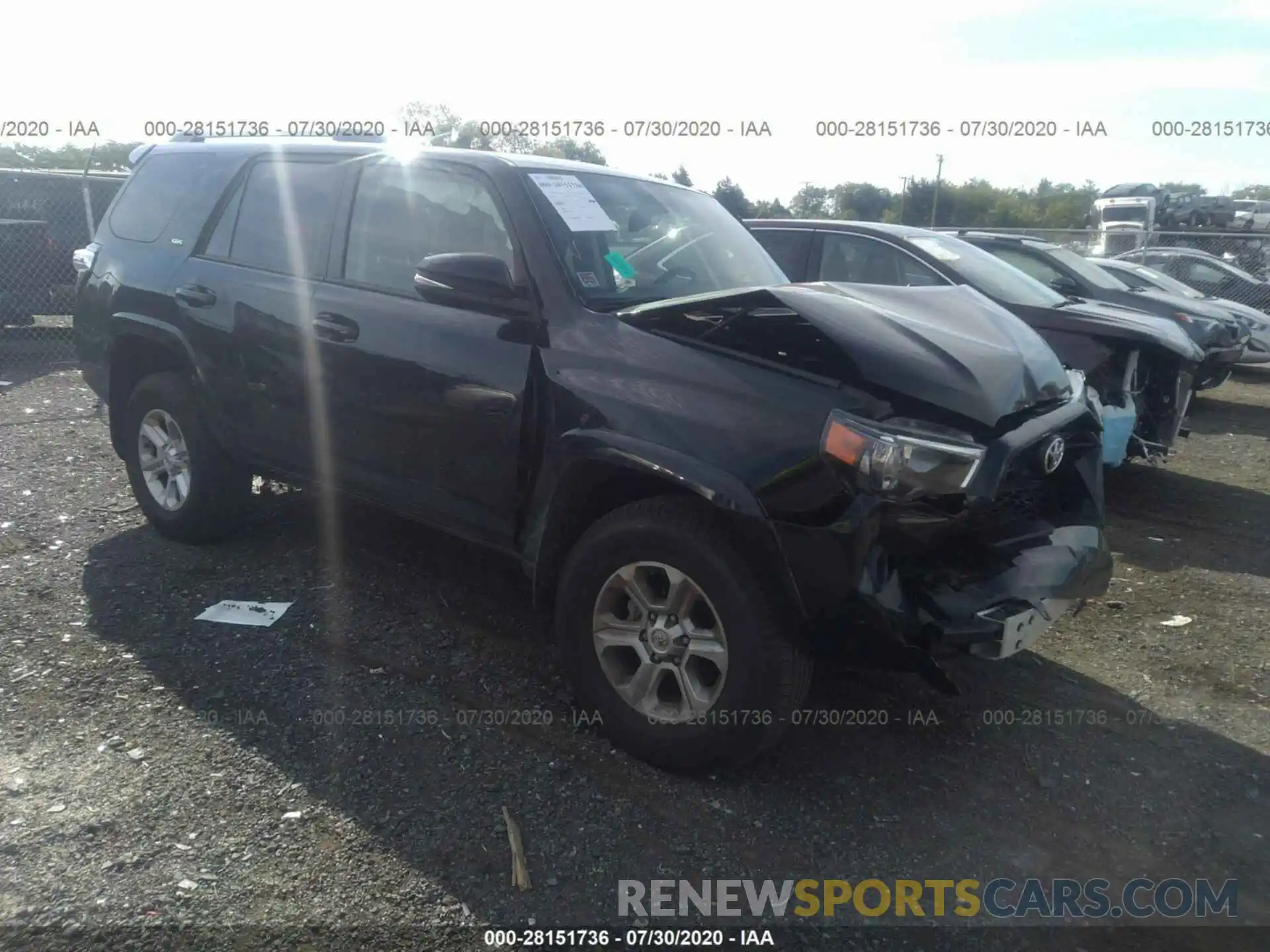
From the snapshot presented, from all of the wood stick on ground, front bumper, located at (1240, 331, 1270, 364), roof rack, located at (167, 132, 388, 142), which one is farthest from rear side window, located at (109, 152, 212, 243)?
front bumper, located at (1240, 331, 1270, 364)

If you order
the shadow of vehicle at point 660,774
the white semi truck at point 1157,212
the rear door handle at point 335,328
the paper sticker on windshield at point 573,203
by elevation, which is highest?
the white semi truck at point 1157,212

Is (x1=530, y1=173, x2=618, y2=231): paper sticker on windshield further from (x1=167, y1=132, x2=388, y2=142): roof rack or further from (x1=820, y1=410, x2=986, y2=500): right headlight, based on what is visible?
(x1=820, y1=410, x2=986, y2=500): right headlight

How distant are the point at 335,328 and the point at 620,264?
125cm

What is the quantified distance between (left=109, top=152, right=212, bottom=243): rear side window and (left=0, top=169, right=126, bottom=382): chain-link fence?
6475 millimetres

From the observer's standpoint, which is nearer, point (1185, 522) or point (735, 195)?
point (1185, 522)

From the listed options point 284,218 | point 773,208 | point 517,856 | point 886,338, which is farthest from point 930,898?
point 773,208

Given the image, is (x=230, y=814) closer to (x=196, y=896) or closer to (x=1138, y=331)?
(x=196, y=896)

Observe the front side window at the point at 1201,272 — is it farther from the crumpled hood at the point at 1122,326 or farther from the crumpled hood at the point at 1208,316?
the crumpled hood at the point at 1122,326

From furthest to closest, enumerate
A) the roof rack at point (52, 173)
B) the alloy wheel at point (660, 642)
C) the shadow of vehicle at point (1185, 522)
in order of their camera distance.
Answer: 1. the roof rack at point (52, 173)
2. the shadow of vehicle at point (1185, 522)
3. the alloy wheel at point (660, 642)

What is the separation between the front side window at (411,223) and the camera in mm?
3701

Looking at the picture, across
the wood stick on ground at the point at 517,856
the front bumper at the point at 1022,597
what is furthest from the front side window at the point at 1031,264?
the wood stick on ground at the point at 517,856

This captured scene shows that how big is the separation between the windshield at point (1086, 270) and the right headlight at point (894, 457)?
21.9 ft

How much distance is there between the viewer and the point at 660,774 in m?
3.18

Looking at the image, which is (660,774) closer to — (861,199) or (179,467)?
(179,467)
